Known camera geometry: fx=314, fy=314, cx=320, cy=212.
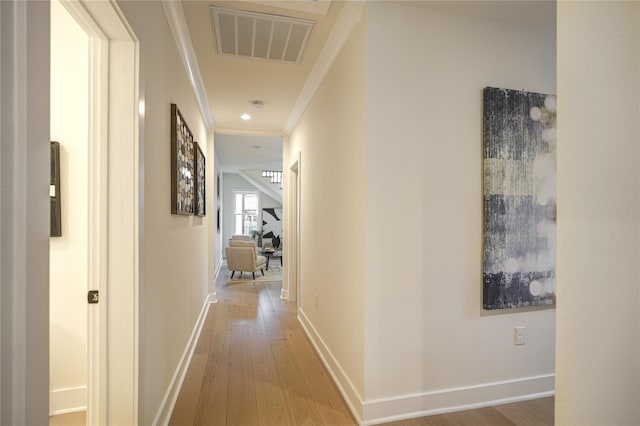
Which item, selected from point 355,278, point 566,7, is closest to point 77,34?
point 355,278

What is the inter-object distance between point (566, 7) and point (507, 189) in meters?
1.56

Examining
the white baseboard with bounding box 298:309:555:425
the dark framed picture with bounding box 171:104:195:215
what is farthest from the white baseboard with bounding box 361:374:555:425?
the dark framed picture with bounding box 171:104:195:215

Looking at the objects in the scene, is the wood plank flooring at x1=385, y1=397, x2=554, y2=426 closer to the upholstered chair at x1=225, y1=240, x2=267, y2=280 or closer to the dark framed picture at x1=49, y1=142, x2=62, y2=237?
the dark framed picture at x1=49, y1=142, x2=62, y2=237

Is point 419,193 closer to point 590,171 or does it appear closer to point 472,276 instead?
point 472,276

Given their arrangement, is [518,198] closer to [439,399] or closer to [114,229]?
[439,399]

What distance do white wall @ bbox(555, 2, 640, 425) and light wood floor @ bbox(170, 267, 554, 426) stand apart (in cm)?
155

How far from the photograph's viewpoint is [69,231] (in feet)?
6.43

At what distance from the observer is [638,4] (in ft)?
1.92

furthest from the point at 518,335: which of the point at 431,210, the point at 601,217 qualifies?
the point at 601,217

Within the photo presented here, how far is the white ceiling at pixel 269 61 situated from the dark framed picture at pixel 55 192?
3.89ft

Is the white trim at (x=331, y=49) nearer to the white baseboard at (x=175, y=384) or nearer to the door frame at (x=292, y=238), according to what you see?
the door frame at (x=292, y=238)

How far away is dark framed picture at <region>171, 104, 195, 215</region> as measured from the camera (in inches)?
81.1

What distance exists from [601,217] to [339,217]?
5.86 feet

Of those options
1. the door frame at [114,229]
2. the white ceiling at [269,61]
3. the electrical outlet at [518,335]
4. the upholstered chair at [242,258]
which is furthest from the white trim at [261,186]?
the door frame at [114,229]
